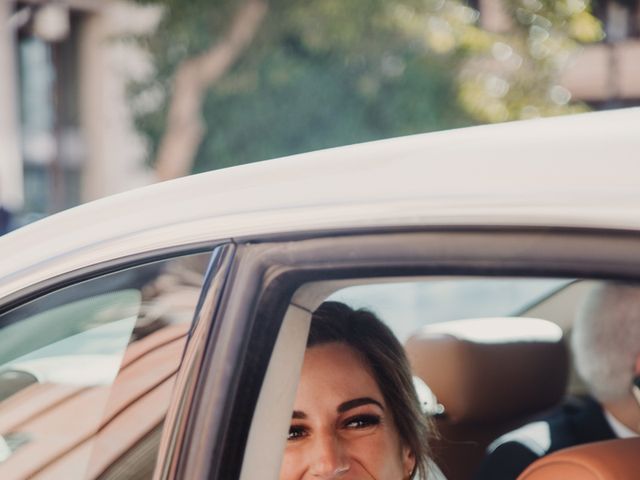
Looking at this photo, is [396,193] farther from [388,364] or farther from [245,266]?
[388,364]

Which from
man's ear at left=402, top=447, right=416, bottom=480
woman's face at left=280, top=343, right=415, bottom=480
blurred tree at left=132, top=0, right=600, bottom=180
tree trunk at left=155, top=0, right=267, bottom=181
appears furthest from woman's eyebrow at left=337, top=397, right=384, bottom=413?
tree trunk at left=155, top=0, right=267, bottom=181

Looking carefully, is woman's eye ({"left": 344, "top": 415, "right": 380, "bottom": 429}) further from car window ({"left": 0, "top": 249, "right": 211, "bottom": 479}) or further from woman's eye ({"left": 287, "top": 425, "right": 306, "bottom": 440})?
car window ({"left": 0, "top": 249, "right": 211, "bottom": 479})

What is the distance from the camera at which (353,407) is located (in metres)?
1.67

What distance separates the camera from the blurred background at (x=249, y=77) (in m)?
12.9

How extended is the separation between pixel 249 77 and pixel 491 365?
499 inches

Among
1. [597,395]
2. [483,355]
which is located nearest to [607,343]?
[597,395]

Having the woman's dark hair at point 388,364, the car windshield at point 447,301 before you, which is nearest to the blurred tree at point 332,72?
the car windshield at point 447,301

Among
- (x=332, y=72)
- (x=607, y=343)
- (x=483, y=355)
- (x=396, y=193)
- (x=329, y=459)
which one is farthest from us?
(x=332, y=72)

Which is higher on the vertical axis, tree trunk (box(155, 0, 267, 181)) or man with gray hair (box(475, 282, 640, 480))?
tree trunk (box(155, 0, 267, 181))

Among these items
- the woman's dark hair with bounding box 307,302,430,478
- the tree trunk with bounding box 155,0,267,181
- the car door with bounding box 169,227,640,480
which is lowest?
the car door with bounding box 169,227,640,480

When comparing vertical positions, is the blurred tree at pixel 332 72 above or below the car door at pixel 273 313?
above

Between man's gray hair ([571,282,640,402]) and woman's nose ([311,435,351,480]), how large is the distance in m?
0.63

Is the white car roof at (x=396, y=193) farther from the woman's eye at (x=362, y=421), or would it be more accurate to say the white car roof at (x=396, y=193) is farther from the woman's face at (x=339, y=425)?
the woman's eye at (x=362, y=421)

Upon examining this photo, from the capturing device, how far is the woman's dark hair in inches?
65.8
